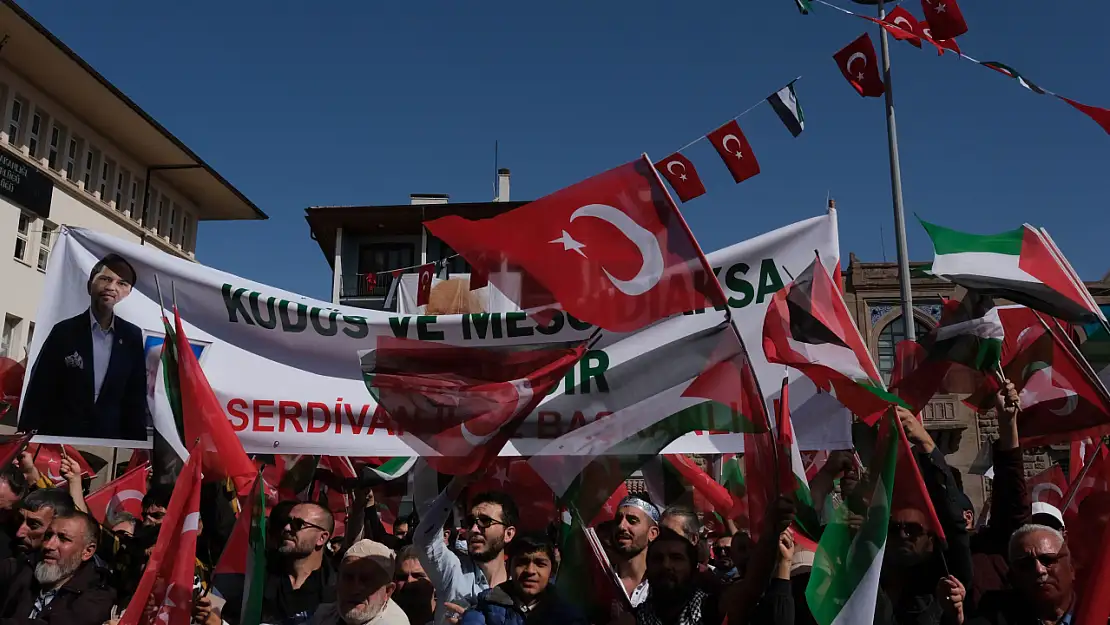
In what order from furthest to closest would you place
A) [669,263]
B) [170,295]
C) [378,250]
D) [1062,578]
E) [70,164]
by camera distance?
[378,250] → [70,164] → [170,295] → [669,263] → [1062,578]

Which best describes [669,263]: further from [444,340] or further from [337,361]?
[337,361]

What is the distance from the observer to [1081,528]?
427 cm

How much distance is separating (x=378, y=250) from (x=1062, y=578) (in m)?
37.1

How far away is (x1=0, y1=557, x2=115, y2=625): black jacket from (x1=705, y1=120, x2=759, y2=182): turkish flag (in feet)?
23.2

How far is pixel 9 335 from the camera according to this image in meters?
24.7

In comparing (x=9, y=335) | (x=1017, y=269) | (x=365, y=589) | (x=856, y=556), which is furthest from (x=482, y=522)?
(x=9, y=335)

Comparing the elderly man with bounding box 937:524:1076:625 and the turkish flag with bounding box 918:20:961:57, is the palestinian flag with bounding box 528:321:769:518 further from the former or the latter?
the turkish flag with bounding box 918:20:961:57


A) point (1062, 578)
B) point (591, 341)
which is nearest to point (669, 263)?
point (591, 341)

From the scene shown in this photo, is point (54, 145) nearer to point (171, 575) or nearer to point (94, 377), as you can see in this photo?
point (94, 377)

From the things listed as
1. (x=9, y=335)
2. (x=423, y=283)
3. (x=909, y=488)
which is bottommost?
(x=909, y=488)

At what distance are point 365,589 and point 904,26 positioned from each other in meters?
8.08

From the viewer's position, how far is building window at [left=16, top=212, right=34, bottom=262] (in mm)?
25312

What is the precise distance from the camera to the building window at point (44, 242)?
1027 inches

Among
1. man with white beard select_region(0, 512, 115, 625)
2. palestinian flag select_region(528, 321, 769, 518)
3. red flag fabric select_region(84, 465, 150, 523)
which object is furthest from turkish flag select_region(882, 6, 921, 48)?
man with white beard select_region(0, 512, 115, 625)
